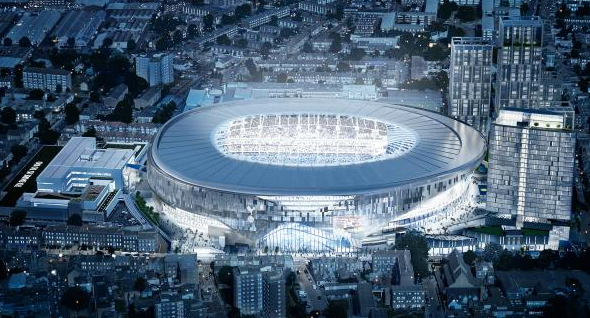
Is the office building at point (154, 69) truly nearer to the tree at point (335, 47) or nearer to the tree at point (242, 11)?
the tree at point (335, 47)

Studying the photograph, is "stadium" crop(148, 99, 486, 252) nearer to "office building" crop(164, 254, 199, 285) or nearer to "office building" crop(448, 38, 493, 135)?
"office building" crop(448, 38, 493, 135)

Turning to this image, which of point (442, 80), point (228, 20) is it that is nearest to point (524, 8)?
point (442, 80)

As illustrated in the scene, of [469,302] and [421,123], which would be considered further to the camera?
[421,123]

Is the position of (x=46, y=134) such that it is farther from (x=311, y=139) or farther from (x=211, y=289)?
(x=211, y=289)

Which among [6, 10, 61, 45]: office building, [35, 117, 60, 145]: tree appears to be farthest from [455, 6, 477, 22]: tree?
[35, 117, 60, 145]: tree

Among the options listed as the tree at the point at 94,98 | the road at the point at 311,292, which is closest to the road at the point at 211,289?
the road at the point at 311,292

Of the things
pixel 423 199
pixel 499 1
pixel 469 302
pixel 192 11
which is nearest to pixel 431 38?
pixel 499 1

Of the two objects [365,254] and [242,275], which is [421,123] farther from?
[242,275]
